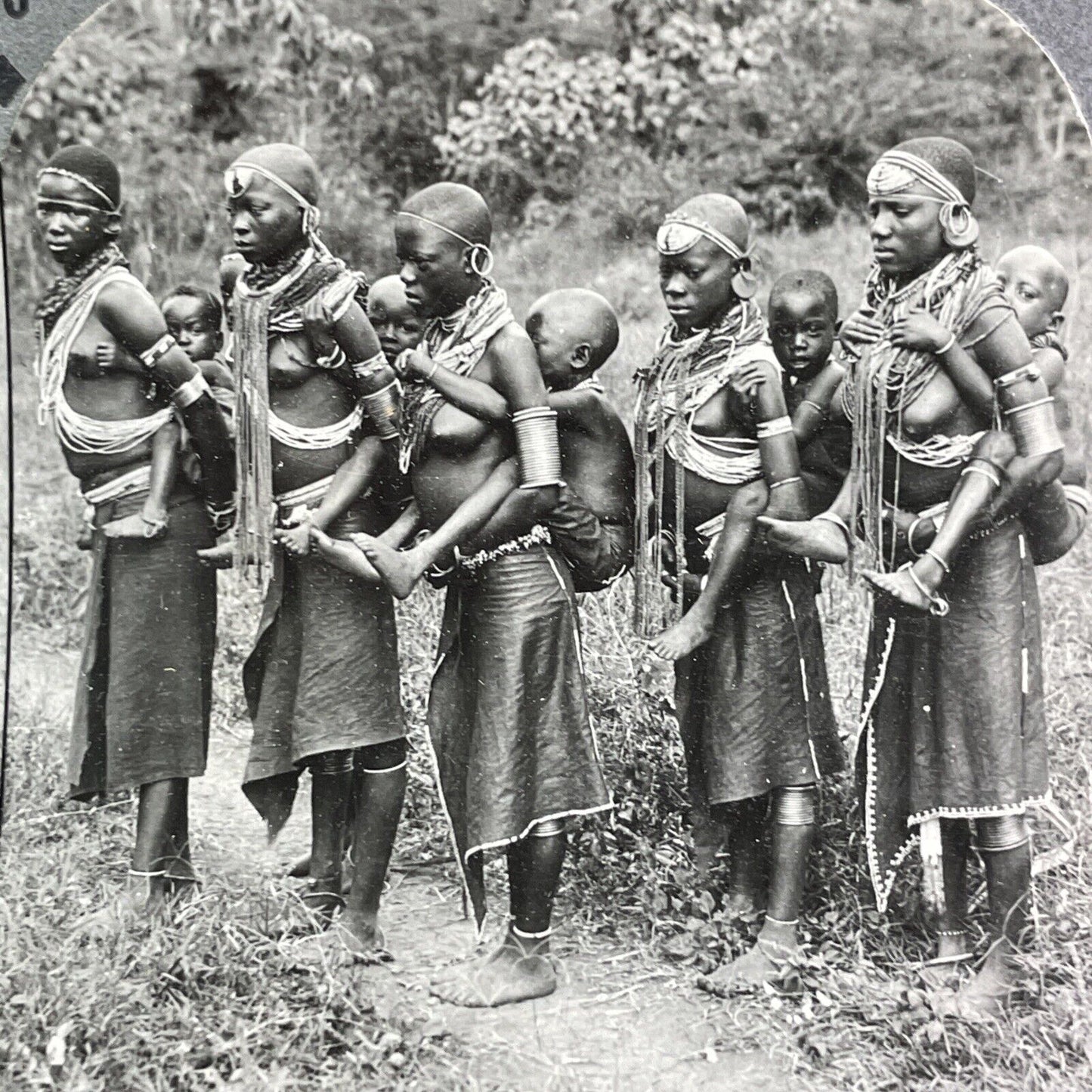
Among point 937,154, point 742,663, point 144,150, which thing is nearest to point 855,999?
point 742,663

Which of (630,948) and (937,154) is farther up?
(937,154)

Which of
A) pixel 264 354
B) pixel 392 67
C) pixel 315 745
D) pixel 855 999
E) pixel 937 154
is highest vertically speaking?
pixel 392 67

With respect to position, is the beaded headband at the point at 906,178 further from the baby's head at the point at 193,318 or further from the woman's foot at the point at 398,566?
the baby's head at the point at 193,318

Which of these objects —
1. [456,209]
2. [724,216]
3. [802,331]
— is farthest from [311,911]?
[724,216]

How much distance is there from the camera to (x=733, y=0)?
12.9ft

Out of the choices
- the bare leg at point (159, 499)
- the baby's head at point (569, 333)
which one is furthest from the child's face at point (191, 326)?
the baby's head at point (569, 333)

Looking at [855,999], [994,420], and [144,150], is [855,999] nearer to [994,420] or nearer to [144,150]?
[994,420]

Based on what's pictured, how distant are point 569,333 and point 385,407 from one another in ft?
1.81

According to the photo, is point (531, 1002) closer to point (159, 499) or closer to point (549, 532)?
point (549, 532)

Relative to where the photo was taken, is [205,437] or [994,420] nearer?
[994,420]

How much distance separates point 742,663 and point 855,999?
3.10ft

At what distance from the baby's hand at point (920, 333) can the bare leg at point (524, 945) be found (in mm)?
1625

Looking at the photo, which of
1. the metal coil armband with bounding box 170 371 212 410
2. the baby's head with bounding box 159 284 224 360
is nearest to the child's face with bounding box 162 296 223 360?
the baby's head with bounding box 159 284 224 360

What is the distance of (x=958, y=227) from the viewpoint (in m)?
3.75
